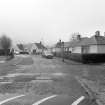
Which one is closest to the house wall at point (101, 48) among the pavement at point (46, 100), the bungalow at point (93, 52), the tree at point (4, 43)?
the bungalow at point (93, 52)

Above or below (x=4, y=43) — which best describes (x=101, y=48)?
below

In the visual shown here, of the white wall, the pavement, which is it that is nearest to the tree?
the white wall

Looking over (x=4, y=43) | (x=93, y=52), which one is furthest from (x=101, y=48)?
(x=4, y=43)

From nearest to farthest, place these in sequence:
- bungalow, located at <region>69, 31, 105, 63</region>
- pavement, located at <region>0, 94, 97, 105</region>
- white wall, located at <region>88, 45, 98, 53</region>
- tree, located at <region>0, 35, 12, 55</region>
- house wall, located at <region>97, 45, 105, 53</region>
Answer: pavement, located at <region>0, 94, 97, 105</region>, bungalow, located at <region>69, 31, 105, 63</region>, house wall, located at <region>97, 45, 105, 53</region>, white wall, located at <region>88, 45, 98, 53</region>, tree, located at <region>0, 35, 12, 55</region>

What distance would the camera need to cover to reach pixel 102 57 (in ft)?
86.2

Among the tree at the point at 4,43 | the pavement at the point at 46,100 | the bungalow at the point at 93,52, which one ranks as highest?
the tree at the point at 4,43

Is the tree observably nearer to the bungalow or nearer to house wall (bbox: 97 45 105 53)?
the bungalow

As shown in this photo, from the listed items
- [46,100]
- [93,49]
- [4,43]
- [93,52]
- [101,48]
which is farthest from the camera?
[4,43]

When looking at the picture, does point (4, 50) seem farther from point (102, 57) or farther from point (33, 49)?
point (33, 49)

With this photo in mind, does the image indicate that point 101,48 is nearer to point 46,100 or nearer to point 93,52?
point 93,52

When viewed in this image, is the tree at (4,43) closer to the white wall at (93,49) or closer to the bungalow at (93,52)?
the bungalow at (93,52)

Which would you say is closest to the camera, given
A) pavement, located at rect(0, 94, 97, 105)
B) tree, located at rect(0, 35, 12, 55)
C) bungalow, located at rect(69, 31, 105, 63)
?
pavement, located at rect(0, 94, 97, 105)

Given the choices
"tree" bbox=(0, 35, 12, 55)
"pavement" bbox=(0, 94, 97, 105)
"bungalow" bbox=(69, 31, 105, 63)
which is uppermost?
"tree" bbox=(0, 35, 12, 55)

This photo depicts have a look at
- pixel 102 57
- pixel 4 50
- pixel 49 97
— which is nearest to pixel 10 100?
pixel 49 97
